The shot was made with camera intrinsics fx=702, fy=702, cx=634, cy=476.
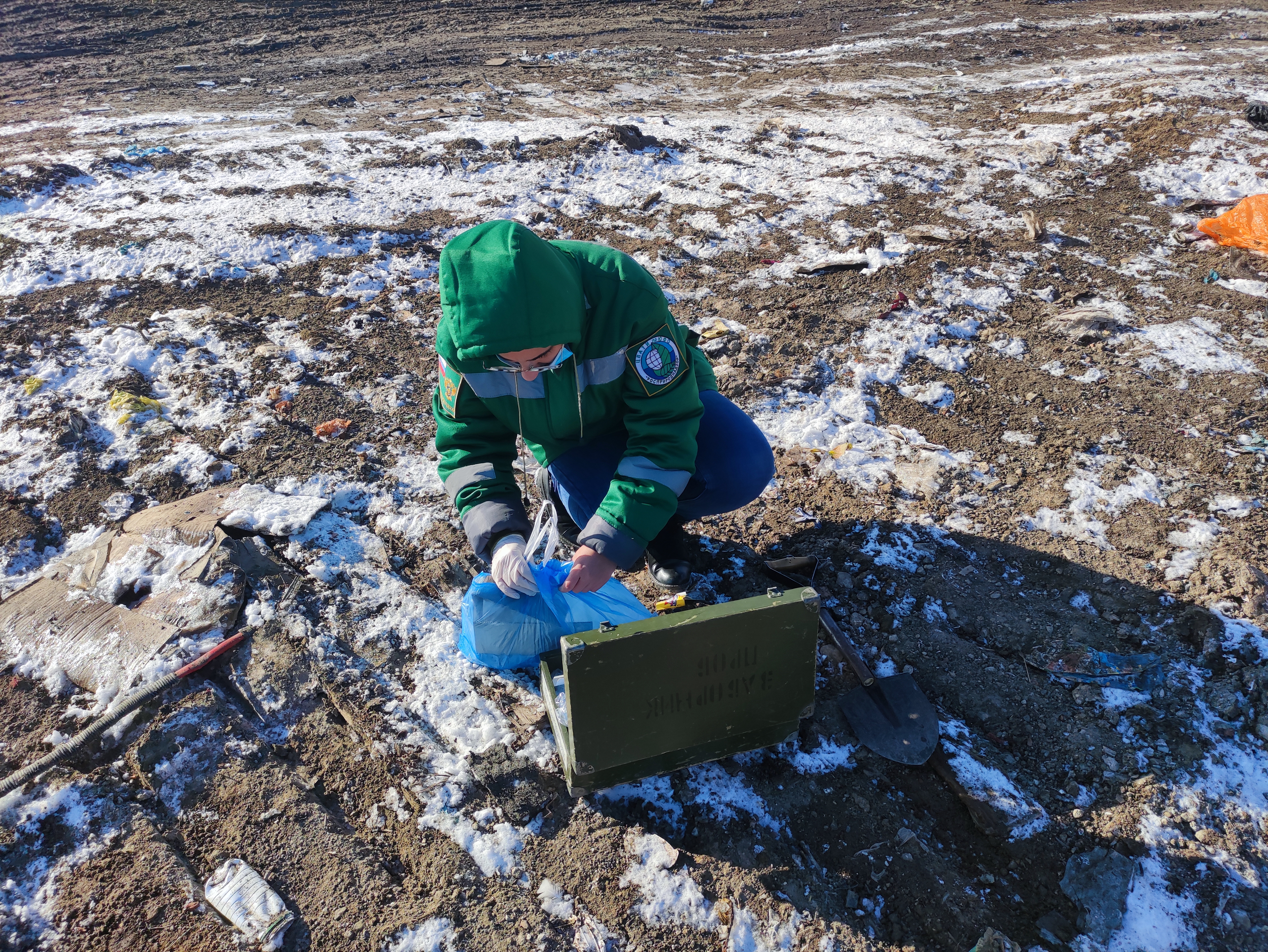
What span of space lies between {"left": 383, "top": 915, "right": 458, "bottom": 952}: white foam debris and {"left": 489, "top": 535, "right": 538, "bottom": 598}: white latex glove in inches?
30.2

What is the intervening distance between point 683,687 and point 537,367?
0.84m

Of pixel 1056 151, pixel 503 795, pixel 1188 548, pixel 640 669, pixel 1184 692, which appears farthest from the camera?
pixel 1056 151

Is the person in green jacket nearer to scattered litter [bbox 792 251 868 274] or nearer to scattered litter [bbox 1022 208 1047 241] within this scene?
scattered litter [bbox 792 251 868 274]

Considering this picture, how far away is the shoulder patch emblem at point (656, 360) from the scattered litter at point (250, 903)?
1.52 meters

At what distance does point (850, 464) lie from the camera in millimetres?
2871

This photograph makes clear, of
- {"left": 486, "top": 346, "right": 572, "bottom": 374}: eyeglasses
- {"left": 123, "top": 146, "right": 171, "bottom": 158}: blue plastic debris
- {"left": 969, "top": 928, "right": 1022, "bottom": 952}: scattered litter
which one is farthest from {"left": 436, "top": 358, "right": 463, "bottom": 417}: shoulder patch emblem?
{"left": 123, "top": 146, "right": 171, "bottom": 158}: blue plastic debris

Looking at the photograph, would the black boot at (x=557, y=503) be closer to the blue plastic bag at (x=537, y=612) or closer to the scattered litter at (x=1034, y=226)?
the blue plastic bag at (x=537, y=612)

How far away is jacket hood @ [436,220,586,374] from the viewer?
60.3 inches

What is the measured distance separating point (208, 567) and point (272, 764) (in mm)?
768

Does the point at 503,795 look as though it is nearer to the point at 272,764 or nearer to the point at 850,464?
the point at 272,764

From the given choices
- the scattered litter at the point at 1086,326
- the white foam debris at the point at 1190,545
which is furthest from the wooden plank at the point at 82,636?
the scattered litter at the point at 1086,326

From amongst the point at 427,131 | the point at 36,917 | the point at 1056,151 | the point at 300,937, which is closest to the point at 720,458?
the point at 300,937

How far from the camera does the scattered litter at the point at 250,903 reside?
1.57m

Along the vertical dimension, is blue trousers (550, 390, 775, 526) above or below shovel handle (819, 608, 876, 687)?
above
